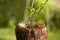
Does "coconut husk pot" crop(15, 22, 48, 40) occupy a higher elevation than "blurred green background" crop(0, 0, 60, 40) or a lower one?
lower

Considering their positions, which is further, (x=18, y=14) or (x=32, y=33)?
(x=18, y=14)

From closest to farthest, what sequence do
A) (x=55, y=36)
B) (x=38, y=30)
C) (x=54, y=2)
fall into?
(x=38, y=30) → (x=55, y=36) → (x=54, y=2)

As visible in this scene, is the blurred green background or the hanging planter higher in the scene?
the blurred green background

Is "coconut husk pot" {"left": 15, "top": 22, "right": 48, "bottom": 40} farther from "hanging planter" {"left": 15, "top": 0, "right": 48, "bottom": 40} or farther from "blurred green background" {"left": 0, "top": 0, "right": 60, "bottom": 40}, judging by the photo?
"blurred green background" {"left": 0, "top": 0, "right": 60, "bottom": 40}

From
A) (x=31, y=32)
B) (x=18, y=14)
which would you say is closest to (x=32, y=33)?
(x=31, y=32)

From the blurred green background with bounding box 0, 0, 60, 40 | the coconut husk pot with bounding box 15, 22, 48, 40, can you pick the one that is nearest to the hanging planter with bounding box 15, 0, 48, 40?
the coconut husk pot with bounding box 15, 22, 48, 40

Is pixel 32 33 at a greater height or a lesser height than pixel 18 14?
lesser

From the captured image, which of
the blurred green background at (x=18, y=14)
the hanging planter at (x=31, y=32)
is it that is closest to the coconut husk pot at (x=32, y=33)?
the hanging planter at (x=31, y=32)

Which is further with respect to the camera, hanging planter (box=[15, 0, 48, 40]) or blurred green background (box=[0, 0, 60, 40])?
blurred green background (box=[0, 0, 60, 40])

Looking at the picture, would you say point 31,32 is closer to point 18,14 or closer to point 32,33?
point 32,33

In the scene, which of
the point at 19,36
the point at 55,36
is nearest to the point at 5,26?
the point at 55,36

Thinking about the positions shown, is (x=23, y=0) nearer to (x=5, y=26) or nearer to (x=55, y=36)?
(x=5, y=26)
